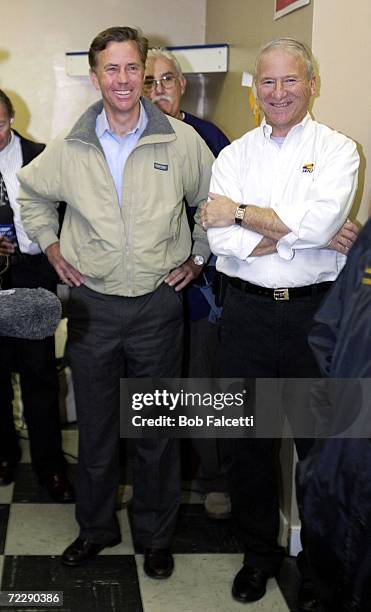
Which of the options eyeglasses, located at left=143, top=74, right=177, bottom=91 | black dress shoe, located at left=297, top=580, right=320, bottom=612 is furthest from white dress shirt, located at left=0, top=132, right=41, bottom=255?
black dress shoe, located at left=297, top=580, right=320, bottom=612

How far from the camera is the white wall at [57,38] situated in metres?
4.29

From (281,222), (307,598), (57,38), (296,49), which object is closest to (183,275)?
(281,222)

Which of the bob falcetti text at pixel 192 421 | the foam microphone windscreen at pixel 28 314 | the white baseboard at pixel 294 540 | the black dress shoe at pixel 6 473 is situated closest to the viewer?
the foam microphone windscreen at pixel 28 314

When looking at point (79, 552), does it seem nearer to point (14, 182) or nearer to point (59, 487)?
point (59, 487)

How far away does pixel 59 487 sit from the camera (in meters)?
2.96

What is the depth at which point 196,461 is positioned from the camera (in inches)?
125

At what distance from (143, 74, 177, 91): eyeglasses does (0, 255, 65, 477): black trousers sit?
733mm

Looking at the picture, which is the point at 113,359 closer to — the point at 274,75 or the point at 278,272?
the point at 278,272

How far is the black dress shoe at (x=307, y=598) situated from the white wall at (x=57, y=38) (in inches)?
117

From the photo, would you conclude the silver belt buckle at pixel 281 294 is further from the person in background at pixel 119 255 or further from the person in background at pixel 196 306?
the person in background at pixel 196 306

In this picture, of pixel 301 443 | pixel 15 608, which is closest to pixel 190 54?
pixel 301 443

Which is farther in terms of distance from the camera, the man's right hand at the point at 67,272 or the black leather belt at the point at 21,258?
the black leather belt at the point at 21,258

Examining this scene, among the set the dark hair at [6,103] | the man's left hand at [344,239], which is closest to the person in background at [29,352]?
the dark hair at [6,103]

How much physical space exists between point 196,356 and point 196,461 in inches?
21.6
